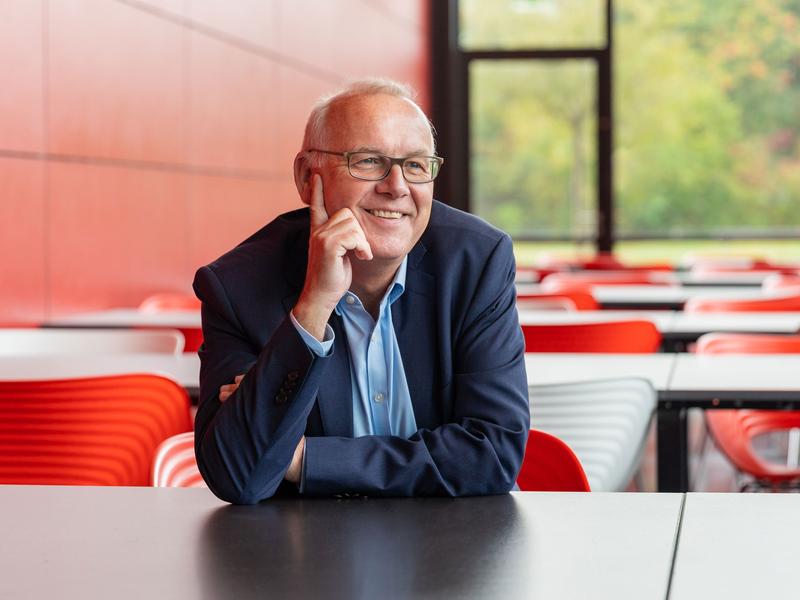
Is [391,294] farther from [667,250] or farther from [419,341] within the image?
[667,250]

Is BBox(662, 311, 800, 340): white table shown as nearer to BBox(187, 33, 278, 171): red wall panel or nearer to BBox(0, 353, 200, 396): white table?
BBox(0, 353, 200, 396): white table

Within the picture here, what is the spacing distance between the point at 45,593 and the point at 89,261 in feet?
15.2

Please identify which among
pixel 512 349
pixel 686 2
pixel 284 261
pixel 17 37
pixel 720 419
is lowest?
pixel 720 419

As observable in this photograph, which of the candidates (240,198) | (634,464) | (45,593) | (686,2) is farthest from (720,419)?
(686,2)

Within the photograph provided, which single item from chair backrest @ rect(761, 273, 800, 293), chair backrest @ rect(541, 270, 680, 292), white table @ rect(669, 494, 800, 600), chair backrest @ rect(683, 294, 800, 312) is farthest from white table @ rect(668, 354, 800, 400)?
chair backrest @ rect(761, 273, 800, 293)

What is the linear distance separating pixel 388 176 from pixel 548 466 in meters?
0.55

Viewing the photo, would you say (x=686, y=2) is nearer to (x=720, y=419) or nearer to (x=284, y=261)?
(x=720, y=419)

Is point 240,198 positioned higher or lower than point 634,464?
higher

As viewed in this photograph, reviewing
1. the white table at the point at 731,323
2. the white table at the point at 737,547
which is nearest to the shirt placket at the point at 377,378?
the white table at the point at 737,547

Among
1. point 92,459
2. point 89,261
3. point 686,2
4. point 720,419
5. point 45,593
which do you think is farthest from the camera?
point 686,2

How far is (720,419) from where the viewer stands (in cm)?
435

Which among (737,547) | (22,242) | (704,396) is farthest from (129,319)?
(737,547)

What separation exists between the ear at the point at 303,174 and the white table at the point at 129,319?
2760 mm

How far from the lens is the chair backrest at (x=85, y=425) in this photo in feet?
9.18
